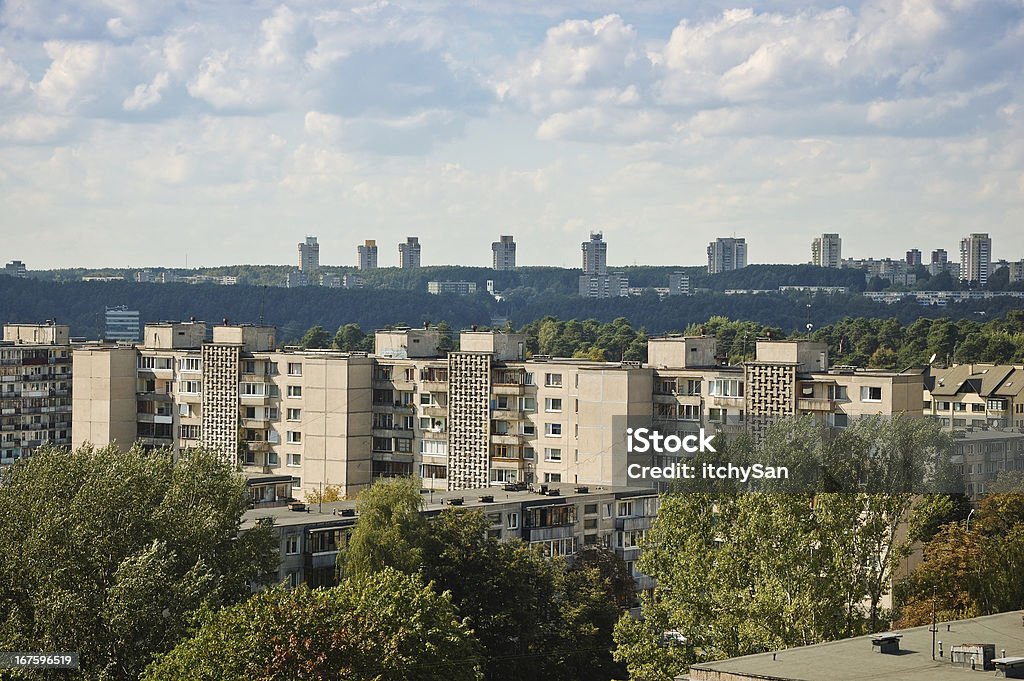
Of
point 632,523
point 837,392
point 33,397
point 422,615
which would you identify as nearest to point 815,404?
point 837,392

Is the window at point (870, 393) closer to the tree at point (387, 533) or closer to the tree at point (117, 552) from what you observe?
the tree at point (387, 533)

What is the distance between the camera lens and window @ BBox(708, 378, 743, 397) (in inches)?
2061

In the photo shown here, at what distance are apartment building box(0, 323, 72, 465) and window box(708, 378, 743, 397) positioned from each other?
32036 millimetres

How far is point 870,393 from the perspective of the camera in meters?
49.6

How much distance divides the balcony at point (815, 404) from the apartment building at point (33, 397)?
3515 cm

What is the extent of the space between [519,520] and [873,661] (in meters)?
20.9

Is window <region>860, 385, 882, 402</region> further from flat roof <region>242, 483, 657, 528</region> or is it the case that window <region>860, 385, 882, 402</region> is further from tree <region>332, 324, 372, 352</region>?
tree <region>332, 324, 372, 352</region>

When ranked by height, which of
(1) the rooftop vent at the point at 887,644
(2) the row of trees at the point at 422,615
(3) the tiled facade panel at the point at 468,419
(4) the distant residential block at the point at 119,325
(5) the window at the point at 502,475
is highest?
(4) the distant residential block at the point at 119,325

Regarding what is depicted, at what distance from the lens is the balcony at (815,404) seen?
164 feet

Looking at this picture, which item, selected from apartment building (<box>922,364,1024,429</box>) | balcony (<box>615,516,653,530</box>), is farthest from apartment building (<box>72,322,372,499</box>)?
apartment building (<box>922,364,1024,429</box>)

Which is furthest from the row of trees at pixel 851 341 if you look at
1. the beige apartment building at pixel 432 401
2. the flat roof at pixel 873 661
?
the flat roof at pixel 873 661

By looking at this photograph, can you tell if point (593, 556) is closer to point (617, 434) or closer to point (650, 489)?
point (650, 489)

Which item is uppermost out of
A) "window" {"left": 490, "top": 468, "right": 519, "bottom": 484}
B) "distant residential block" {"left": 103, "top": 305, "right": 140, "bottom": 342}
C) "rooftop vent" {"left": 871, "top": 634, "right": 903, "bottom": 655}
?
"distant residential block" {"left": 103, "top": 305, "right": 140, "bottom": 342}

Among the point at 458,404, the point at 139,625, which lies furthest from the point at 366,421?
the point at 139,625
